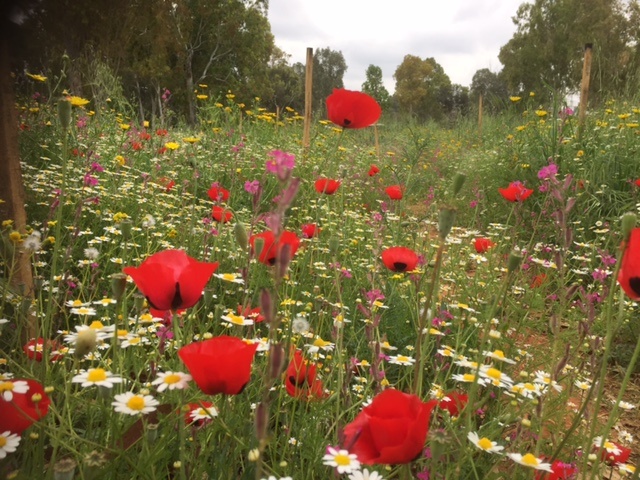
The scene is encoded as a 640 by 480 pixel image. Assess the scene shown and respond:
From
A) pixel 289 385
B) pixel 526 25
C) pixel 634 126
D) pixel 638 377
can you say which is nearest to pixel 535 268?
pixel 638 377

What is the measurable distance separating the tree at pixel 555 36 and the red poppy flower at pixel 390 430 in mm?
28735

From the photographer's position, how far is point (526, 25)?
3672 centimetres

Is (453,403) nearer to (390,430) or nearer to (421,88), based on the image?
(390,430)

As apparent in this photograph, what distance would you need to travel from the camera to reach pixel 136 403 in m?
0.90

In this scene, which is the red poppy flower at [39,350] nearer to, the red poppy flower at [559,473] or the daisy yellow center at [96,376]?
the daisy yellow center at [96,376]

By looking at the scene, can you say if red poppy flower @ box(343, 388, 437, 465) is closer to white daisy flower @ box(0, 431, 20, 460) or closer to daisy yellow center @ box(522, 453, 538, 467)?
daisy yellow center @ box(522, 453, 538, 467)

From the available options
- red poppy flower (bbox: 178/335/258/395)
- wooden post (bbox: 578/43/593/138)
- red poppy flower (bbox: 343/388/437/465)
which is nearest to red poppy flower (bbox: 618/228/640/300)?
red poppy flower (bbox: 343/388/437/465)

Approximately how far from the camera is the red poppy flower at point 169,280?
2.96 feet

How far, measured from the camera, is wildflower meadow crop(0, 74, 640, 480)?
87 cm

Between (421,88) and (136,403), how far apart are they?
177 feet

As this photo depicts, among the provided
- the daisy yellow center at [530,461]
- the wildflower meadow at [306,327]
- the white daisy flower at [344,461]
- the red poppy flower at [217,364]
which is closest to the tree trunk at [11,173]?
the wildflower meadow at [306,327]

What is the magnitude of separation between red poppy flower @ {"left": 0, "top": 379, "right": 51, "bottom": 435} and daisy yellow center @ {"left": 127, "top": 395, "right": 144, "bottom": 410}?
0.14 meters

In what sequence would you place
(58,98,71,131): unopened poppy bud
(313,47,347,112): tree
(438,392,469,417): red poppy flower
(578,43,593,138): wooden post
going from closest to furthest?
(58,98,71,131): unopened poppy bud, (438,392,469,417): red poppy flower, (578,43,593,138): wooden post, (313,47,347,112): tree

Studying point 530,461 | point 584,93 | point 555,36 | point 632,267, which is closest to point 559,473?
point 530,461
